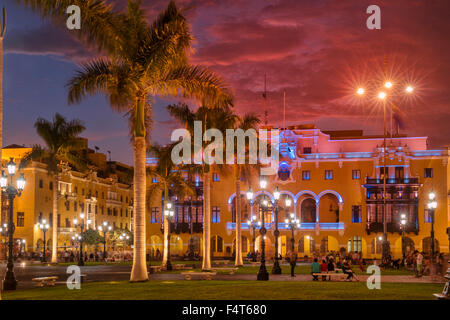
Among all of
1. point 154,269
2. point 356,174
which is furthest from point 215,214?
point 154,269

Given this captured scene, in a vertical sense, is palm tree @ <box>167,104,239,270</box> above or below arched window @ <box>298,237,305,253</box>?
above

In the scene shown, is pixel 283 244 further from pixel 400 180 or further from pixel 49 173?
pixel 49 173

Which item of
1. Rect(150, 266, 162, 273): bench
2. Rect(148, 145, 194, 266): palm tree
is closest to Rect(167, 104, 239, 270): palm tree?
Rect(150, 266, 162, 273): bench

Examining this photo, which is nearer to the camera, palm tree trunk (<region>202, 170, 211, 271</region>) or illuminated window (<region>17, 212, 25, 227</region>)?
palm tree trunk (<region>202, 170, 211, 271</region>)

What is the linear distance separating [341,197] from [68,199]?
Answer: 37.7 metres

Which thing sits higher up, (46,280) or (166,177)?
(166,177)

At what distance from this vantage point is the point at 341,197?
74750 millimetres

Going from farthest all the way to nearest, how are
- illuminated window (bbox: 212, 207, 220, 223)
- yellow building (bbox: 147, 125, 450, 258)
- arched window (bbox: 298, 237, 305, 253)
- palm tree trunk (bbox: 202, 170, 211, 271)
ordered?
illuminated window (bbox: 212, 207, 220, 223) → arched window (bbox: 298, 237, 305, 253) → yellow building (bbox: 147, 125, 450, 258) → palm tree trunk (bbox: 202, 170, 211, 271)

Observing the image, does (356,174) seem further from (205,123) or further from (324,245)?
(205,123)

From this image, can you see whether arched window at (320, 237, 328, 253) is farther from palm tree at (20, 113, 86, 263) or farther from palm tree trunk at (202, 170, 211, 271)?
palm tree trunk at (202, 170, 211, 271)

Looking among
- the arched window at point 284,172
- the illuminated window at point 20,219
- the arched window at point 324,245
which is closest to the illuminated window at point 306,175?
the arched window at point 284,172

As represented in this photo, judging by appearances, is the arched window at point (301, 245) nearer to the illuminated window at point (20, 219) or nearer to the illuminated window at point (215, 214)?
the illuminated window at point (215, 214)

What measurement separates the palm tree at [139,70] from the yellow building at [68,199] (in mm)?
29393

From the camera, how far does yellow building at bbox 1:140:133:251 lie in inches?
2857
